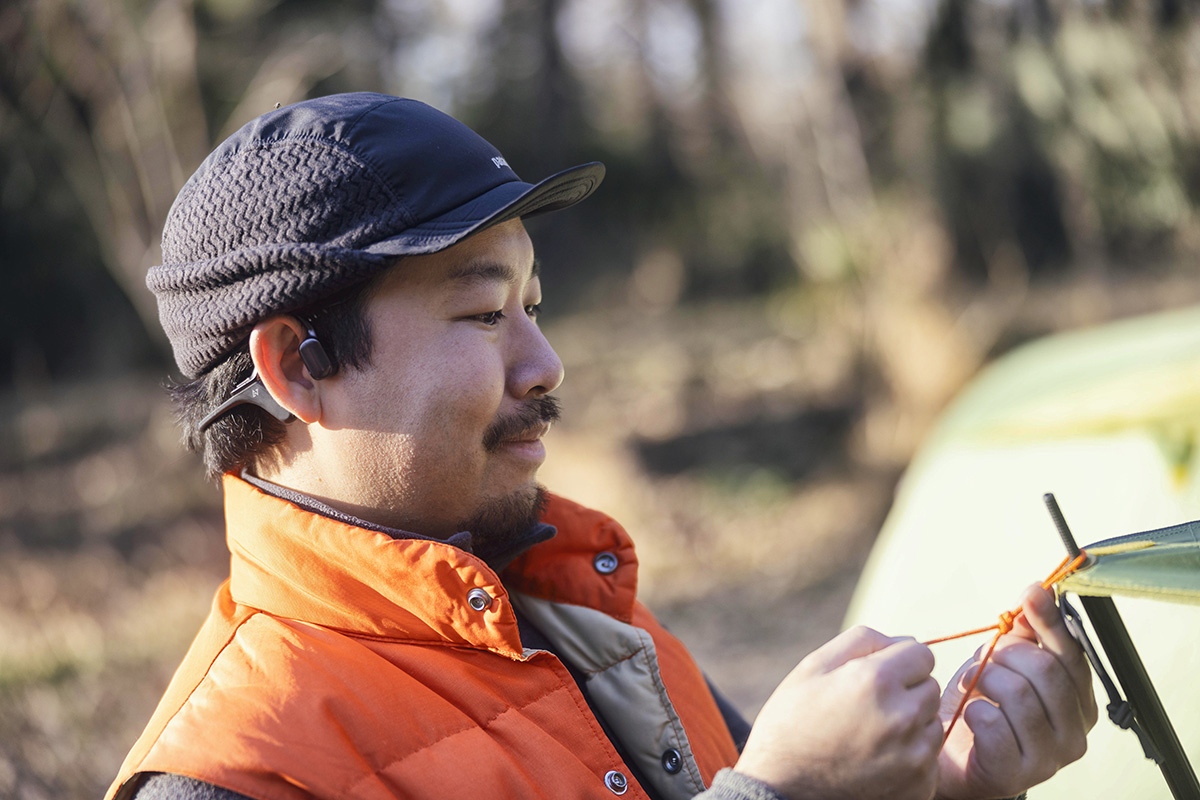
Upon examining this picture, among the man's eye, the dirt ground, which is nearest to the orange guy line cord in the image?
the man's eye

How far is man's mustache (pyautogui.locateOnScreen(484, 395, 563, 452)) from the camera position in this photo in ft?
4.76

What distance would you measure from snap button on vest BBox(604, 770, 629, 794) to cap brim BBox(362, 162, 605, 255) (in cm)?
78

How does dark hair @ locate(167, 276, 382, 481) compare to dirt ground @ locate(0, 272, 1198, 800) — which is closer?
dark hair @ locate(167, 276, 382, 481)

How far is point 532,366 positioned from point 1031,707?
0.88m

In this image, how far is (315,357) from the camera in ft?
4.55

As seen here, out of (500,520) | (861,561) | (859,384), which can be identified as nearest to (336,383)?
(500,520)

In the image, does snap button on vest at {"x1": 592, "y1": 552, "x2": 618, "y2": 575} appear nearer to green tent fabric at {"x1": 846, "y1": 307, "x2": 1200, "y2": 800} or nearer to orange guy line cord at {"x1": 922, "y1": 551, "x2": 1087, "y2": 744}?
orange guy line cord at {"x1": 922, "y1": 551, "x2": 1087, "y2": 744}

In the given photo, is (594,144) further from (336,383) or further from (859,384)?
(336,383)

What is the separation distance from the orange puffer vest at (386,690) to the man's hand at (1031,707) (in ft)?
1.42

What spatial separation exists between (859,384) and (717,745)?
695 centimetres

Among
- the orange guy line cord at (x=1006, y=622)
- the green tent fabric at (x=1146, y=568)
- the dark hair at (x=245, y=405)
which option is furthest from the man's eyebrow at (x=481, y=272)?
the green tent fabric at (x=1146, y=568)

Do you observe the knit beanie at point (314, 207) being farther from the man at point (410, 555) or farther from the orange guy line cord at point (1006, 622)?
the orange guy line cord at point (1006, 622)

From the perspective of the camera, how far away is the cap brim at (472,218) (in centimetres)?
133

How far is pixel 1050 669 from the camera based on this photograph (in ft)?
4.43
